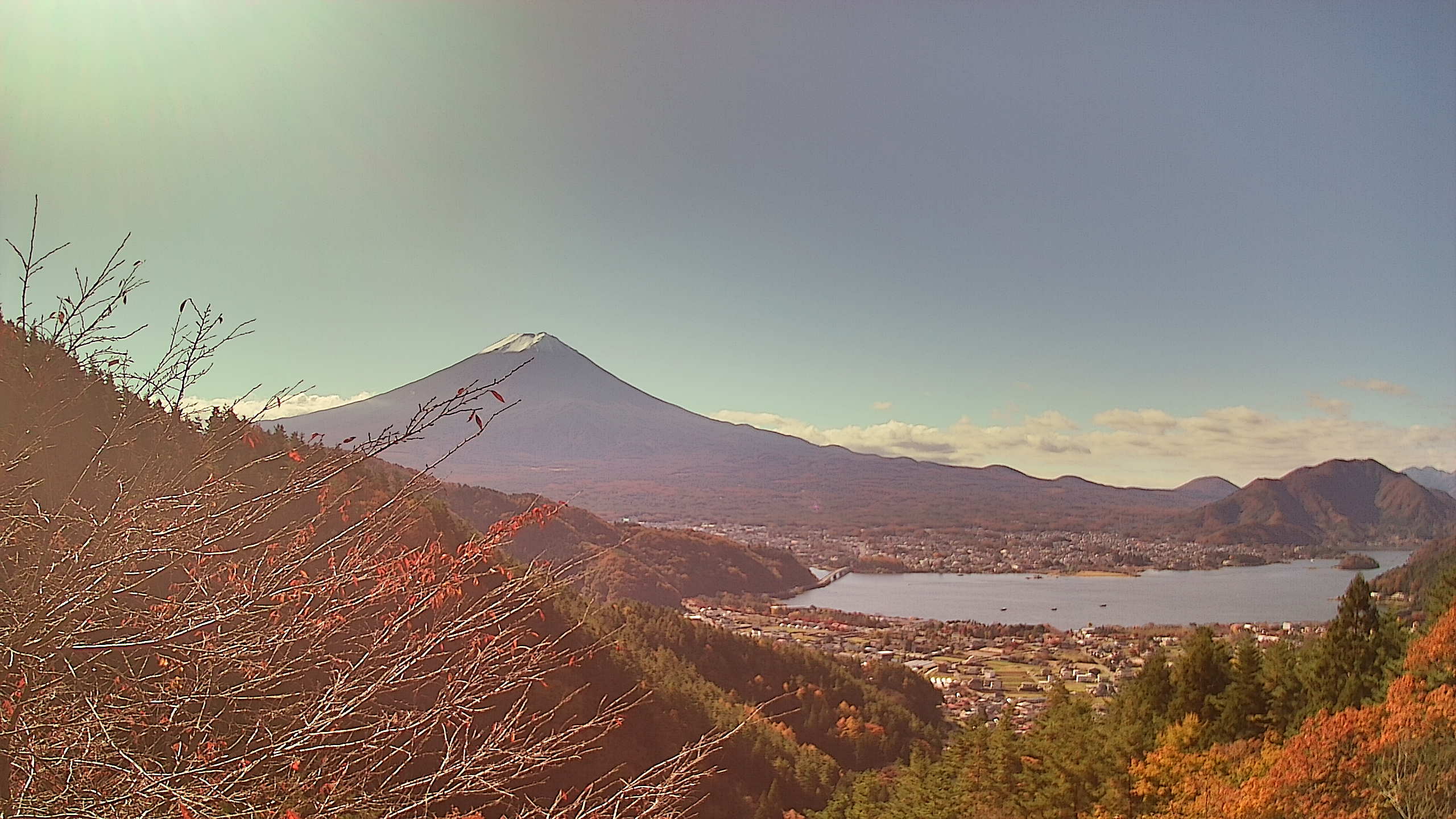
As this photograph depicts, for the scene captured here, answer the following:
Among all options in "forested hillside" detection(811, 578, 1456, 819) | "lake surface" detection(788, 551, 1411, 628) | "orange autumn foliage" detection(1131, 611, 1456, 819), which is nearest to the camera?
"orange autumn foliage" detection(1131, 611, 1456, 819)

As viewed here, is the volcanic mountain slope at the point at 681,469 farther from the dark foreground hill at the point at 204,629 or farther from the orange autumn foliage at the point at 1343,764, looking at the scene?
the dark foreground hill at the point at 204,629

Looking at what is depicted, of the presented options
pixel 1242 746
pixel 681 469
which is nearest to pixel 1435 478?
pixel 681 469

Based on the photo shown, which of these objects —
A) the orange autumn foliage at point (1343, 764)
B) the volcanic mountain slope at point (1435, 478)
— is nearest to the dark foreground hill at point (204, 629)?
the orange autumn foliage at point (1343, 764)

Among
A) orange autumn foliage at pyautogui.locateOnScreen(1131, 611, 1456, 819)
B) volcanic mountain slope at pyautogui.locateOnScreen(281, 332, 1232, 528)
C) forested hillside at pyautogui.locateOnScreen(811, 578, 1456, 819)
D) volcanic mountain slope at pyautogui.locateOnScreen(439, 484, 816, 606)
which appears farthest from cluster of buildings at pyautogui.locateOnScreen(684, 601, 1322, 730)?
volcanic mountain slope at pyautogui.locateOnScreen(281, 332, 1232, 528)

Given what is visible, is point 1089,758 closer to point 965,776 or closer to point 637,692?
point 965,776

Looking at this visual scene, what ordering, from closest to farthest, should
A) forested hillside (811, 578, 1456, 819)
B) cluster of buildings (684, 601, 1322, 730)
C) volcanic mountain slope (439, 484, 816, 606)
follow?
forested hillside (811, 578, 1456, 819)
cluster of buildings (684, 601, 1322, 730)
volcanic mountain slope (439, 484, 816, 606)

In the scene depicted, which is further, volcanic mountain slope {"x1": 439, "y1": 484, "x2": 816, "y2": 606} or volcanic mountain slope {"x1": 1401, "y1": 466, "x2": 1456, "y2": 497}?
volcanic mountain slope {"x1": 1401, "y1": 466, "x2": 1456, "y2": 497}

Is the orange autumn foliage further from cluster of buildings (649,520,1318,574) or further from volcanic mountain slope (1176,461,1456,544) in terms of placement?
volcanic mountain slope (1176,461,1456,544)
